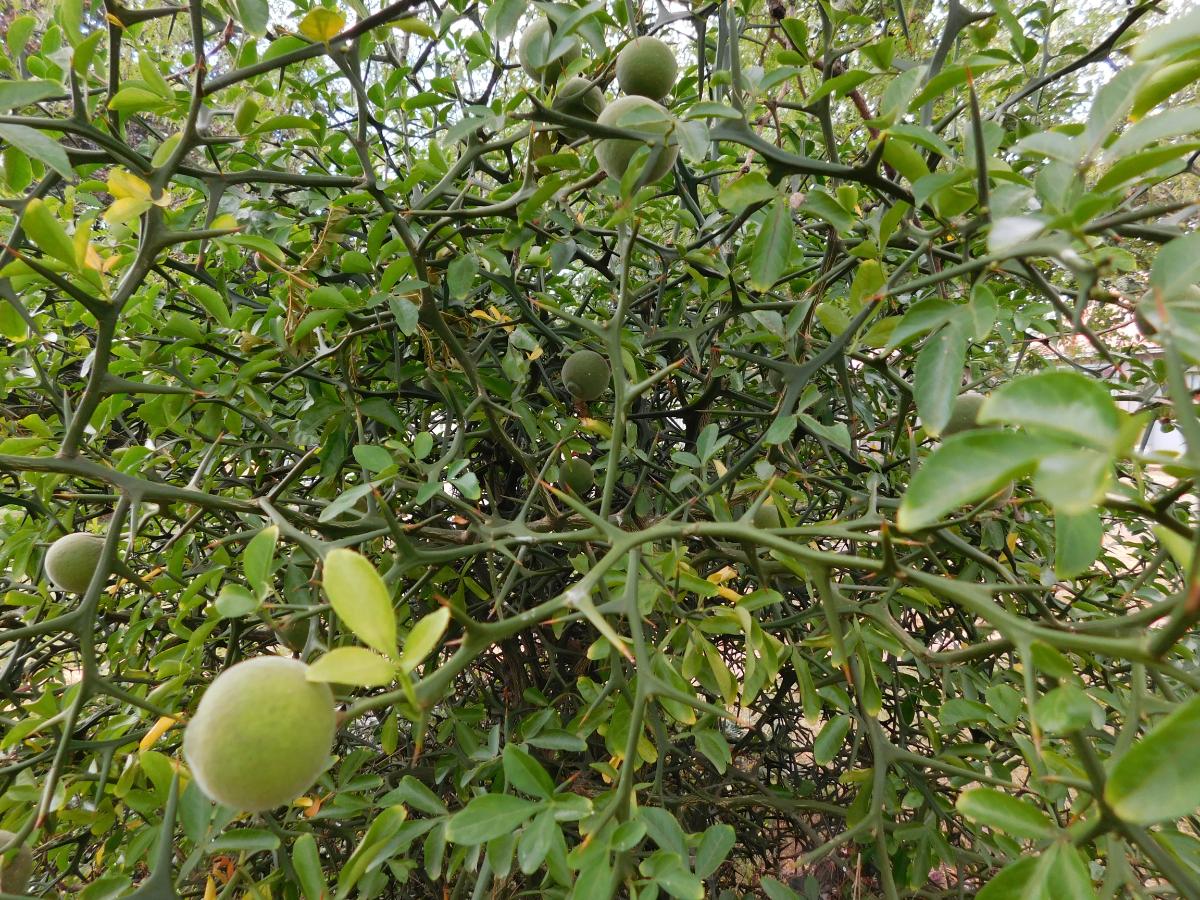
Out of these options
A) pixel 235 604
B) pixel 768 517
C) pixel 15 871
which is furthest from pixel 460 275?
pixel 15 871

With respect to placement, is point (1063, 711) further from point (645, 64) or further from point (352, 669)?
point (645, 64)

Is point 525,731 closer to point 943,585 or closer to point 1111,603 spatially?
point 943,585

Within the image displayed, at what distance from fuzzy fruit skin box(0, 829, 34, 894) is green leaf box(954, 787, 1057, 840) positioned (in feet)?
3.39

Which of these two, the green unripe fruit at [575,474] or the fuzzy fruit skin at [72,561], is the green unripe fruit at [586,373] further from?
the fuzzy fruit skin at [72,561]

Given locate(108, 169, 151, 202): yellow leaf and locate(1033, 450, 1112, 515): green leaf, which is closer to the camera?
locate(1033, 450, 1112, 515): green leaf

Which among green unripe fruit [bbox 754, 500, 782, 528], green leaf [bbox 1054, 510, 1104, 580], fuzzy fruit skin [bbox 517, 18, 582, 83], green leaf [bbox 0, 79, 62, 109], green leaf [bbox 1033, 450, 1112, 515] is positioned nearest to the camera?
green leaf [bbox 1033, 450, 1112, 515]

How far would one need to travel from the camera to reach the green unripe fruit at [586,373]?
1.12 m

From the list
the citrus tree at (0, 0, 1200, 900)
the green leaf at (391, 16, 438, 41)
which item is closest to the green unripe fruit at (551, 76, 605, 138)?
the citrus tree at (0, 0, 1200, 900)

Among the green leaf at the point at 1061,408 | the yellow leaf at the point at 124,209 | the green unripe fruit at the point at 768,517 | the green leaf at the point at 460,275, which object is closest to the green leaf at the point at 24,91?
the yellow leaf at the point at 124,209

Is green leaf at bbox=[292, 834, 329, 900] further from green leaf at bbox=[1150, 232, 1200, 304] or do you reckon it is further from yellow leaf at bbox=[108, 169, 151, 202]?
green leaf at bbox=[1150, 232, 1200, 304]

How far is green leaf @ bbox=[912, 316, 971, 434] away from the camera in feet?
1.86

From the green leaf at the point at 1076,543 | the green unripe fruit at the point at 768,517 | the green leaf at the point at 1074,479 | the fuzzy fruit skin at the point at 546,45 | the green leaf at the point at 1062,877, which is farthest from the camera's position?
the green unripe fruit at the point at 768,517

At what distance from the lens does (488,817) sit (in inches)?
23.1

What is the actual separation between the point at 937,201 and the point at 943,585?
1.24 ft
